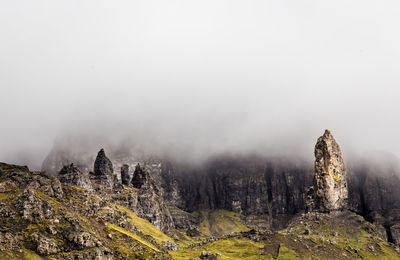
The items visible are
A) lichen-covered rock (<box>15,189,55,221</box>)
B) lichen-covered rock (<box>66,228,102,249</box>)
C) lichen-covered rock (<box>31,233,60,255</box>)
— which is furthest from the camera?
lichen-covered rock (<box>15,189,55,221</box>)

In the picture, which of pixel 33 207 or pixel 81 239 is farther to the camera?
pixel 33 207

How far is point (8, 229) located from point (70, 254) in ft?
91.3

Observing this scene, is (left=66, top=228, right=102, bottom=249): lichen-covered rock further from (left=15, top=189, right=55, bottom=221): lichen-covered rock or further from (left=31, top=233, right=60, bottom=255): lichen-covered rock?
(left=15, top=189, right=55, bottom=221): lichen-covered rock

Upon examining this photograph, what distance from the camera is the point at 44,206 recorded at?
575ft

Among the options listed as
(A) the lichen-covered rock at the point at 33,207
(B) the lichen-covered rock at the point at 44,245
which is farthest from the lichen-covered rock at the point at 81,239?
(A) the lichen-covered rock at the point at 33,207

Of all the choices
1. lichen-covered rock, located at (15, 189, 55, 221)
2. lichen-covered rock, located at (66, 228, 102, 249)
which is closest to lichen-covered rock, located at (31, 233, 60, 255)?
lichen-covered rock, located at (66, 228, 102, 249)

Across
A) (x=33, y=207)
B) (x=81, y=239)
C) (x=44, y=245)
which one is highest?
(x=33, y=207)

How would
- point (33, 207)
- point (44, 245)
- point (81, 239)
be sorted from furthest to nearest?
point (33, 207) → point (81, 239) → point (44, 245)

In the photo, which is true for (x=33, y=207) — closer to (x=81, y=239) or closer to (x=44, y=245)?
(x=44, y=245)

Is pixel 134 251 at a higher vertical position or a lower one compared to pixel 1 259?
lower

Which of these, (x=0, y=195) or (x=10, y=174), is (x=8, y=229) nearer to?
(x=0, y=195)

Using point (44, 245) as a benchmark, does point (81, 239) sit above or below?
below

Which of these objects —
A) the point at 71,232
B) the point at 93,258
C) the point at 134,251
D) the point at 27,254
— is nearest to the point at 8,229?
the point at 27,254

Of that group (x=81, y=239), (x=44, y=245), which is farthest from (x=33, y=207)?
(x=81, y=239)
